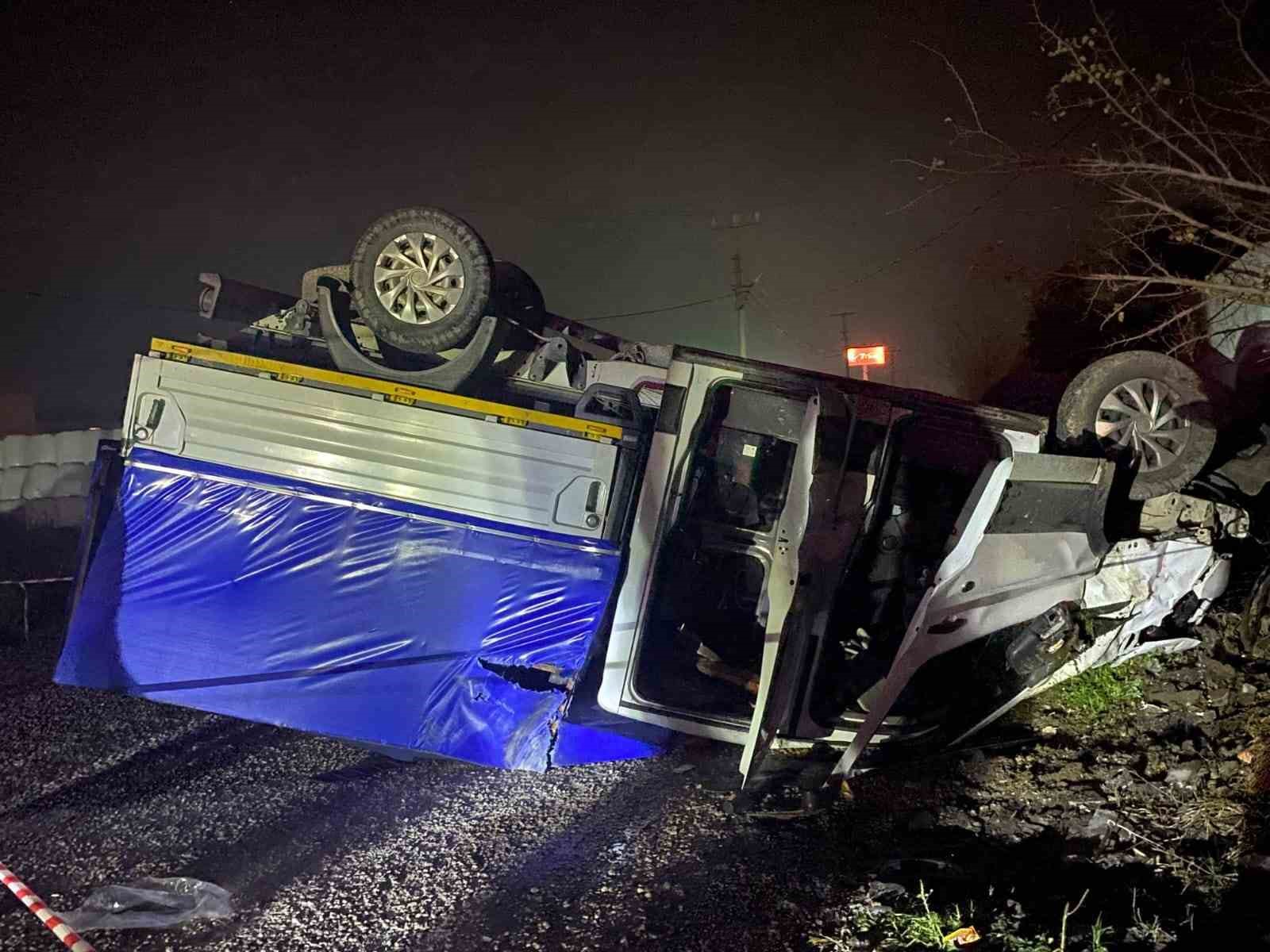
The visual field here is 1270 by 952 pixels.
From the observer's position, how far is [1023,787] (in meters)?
4.11

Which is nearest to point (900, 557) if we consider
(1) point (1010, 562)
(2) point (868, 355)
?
(1) point (1010, 562)

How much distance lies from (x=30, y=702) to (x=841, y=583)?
502 centimetres

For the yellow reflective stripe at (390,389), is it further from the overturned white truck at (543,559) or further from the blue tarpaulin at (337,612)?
the blue tarpaulin at (337,612)

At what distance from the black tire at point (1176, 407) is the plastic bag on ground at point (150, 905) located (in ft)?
16.5

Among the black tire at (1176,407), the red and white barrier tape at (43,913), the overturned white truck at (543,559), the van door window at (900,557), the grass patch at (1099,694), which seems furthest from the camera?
the black tire at (1176,407)

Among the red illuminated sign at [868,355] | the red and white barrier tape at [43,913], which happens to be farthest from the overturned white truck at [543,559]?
the red illuminated sign at [868,355]

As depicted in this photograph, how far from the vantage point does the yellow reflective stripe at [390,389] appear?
13.9ft

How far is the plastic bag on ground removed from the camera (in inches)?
116

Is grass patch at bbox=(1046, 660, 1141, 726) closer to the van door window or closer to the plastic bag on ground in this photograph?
the van door window

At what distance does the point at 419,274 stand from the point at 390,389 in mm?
744

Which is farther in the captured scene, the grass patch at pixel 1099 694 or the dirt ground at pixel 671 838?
the grass patch at pixel 1099 694

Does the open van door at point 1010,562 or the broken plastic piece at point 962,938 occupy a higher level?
the open van door at point 1010,562

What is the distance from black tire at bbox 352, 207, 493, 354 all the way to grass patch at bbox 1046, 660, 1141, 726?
4082 millimetres

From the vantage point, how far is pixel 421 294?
460 cm
